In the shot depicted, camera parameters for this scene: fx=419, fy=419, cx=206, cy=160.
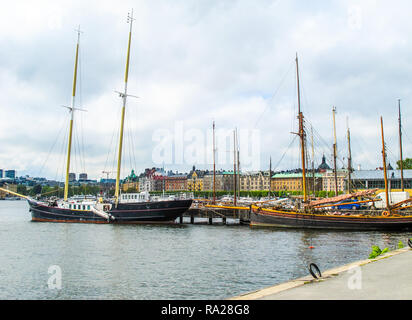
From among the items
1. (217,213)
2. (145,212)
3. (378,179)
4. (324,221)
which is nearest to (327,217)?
(324,221)

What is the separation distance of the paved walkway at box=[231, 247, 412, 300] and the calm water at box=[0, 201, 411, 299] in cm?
518

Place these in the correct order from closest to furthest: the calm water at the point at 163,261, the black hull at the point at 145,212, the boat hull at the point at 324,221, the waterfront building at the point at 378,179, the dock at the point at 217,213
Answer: the calm water at the point at 163,261 → the boat hull at the point at 324,221 → the black hull at the point at 145,212 → the dock at the point at 217,213 → the waterfront building at the point at 378,179

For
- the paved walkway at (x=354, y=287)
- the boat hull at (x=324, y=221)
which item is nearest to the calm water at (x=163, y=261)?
the boat hull at (x=324, y=221)

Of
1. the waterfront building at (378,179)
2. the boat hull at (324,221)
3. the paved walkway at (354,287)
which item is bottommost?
the paved walkway at (354,287)

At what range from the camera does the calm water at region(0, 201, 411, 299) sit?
64.1 ft

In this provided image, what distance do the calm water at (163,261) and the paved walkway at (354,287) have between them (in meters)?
5.18

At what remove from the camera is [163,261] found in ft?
89.7

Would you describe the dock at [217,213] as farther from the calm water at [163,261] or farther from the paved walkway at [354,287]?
the paved walkway at [354,287]

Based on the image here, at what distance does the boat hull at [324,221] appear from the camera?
47.6 meters

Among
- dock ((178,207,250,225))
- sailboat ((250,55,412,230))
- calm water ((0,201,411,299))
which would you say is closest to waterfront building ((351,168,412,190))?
dock ((178,207,250,225))

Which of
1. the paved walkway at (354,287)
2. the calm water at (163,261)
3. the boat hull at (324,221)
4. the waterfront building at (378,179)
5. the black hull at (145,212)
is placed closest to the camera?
the paved walkway at (354,287)

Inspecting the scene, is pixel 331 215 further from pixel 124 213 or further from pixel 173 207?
pixel 124 213

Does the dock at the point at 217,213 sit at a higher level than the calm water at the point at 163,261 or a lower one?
higher
